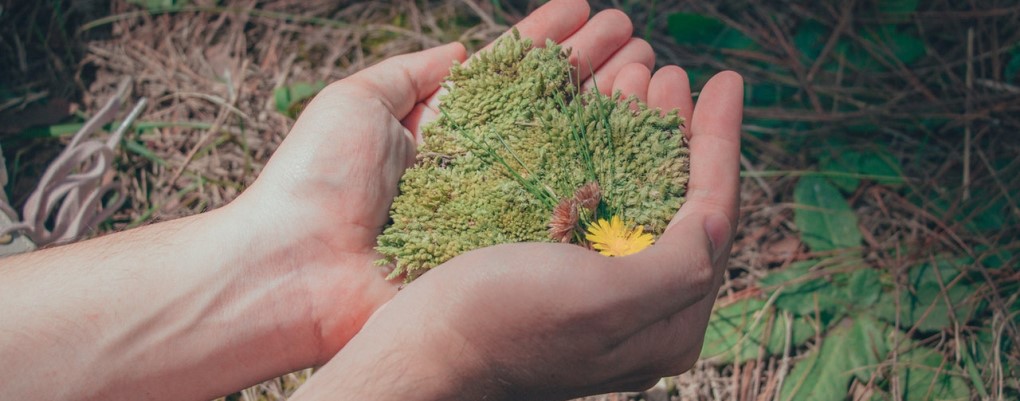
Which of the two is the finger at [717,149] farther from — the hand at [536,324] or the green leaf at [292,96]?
the green leaf at [292,96]

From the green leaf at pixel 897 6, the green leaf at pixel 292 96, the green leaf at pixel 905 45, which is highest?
the green leaf at pixel 897 6

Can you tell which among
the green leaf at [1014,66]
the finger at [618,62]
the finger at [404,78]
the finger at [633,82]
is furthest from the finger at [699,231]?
the green leaf at [1014,66]

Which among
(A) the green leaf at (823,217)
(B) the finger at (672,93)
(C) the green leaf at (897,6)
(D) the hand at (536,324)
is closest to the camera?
(D) the hand at (536,324)

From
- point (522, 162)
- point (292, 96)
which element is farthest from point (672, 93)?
point (292, 96)

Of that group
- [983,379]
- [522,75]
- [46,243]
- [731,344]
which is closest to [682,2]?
[522,75]

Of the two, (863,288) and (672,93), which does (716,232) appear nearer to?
(672,93)

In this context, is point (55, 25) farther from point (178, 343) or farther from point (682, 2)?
point (682, 2)

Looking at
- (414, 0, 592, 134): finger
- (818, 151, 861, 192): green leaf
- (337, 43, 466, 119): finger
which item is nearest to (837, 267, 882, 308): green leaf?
(818, 151, 861, 192): green leaf
